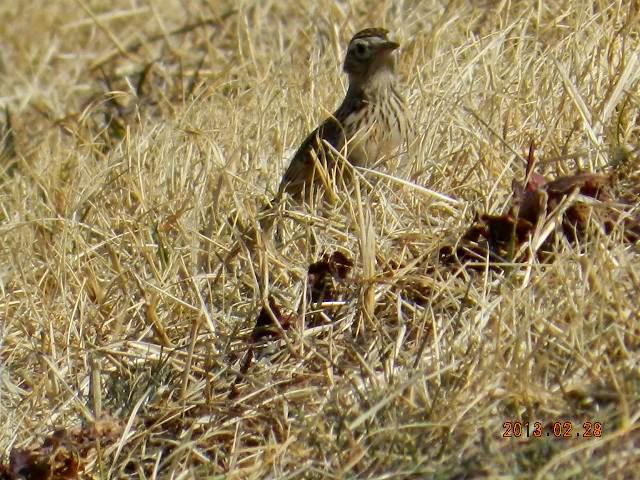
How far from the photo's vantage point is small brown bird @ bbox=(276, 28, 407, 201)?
196 inches

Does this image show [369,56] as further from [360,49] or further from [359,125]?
[359,125]

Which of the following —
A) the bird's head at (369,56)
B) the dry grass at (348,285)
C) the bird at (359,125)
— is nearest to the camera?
the dry grass at (348,285)

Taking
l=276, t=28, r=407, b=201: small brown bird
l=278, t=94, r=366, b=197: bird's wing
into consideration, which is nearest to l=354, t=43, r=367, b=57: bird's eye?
l=276, t=28, r=407, b=201: small brown bird

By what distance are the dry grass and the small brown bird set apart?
0.40ft

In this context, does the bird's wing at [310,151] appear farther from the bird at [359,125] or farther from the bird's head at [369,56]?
the bird's head at [369,56]

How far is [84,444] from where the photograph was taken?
375cm

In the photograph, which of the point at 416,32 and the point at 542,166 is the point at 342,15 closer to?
the point at 416,32

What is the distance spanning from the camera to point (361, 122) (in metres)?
5.15

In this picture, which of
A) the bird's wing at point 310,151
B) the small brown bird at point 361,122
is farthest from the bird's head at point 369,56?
the bird's wing at point 310,151

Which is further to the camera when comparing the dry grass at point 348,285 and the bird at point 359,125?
the bird at point 359,125

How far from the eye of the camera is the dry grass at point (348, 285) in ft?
11.2

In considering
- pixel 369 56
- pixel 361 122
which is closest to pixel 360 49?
pixel 369 56

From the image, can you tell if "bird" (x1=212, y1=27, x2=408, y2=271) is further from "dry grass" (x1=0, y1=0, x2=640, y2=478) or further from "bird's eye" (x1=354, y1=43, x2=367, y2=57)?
"dry grass" (x1=0, y1=0, x2=640, y2=478)

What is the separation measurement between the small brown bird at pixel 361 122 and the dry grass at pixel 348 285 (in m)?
0.12
